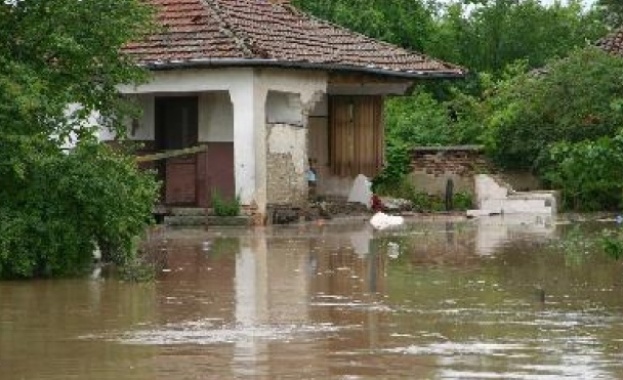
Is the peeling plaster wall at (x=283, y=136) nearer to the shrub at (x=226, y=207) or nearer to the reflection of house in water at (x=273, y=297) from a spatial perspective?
the shrub at (x=226, y=207)

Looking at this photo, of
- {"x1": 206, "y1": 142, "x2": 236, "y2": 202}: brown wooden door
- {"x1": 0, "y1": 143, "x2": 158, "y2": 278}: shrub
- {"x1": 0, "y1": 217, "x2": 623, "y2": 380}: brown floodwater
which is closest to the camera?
{"x1": 0, "y1": 217, "x2": 623, "y2": 380}: brown floodwater

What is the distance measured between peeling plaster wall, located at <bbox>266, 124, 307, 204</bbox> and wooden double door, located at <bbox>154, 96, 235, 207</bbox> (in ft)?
2.65

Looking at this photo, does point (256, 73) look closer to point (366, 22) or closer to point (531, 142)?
point (531, 142)

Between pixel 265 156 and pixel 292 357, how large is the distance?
19.0 m

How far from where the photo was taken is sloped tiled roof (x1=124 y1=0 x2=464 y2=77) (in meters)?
29.2

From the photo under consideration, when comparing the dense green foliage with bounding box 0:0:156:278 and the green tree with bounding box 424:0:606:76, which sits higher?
the green tree with bounding box 424:0:606:76

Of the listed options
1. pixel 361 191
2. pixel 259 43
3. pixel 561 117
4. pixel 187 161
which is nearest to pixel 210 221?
pixel 187 161

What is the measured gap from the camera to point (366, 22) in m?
46.5

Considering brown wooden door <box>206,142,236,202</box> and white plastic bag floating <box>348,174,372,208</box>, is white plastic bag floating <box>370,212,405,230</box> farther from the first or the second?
brown wooden door <box>206,142,236,202</box>

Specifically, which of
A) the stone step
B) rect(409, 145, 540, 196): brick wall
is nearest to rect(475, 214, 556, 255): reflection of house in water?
rect(409, 145, 540, 196): brick wall

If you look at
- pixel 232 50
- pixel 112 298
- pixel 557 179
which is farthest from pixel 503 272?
pixel 557 179

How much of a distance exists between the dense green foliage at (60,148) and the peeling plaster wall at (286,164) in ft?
37.4

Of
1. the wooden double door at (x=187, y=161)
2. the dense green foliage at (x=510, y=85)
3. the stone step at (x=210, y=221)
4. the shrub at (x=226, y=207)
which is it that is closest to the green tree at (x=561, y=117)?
the dense green foliage at (x=510, y=85)

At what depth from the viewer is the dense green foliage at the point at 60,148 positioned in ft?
54.5
